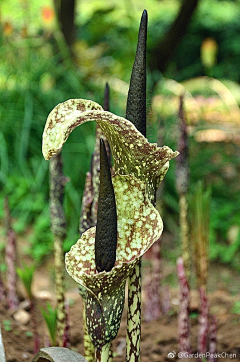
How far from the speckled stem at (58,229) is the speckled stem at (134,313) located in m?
0.29

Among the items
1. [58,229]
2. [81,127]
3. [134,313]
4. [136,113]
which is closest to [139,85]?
[136,113]

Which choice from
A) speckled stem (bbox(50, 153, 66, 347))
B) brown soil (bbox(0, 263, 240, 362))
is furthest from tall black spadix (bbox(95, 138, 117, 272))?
brown soil (bbox(0, 263, 240, 362))

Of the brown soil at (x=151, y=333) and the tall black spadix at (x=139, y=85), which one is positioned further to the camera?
the brown soil at (x=151, y=333)

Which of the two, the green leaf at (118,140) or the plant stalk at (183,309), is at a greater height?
the green leaf at (118,140)

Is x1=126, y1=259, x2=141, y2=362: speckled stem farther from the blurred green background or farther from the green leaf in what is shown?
the blurred green background

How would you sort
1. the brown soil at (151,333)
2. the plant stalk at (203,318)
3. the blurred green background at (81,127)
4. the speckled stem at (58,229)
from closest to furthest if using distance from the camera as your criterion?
1. the speckled stem at (58,229)
2. the plant stalk at (203,318)
3. the brown soil at (151,333)
4. the blurred green background at (81,127)

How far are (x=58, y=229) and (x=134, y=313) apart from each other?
0.35 metres

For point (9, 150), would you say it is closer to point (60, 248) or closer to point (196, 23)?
point (60, 248)

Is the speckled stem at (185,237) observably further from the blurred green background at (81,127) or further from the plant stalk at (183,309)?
the blurred green background at (81,127)

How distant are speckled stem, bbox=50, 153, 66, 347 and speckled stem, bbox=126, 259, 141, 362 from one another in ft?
0.96

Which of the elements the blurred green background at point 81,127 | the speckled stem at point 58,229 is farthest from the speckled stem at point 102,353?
the blurred green background at point 81,127

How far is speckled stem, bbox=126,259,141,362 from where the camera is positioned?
0.73 m

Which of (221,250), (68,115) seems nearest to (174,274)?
(221,250)

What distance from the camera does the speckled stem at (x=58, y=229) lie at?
1.01 meters
